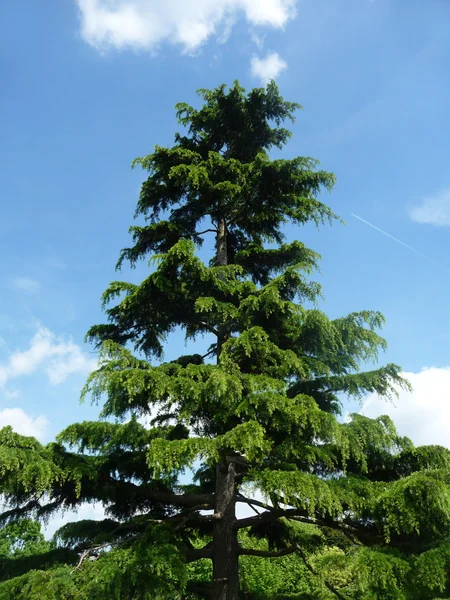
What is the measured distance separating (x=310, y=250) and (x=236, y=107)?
5348 millimetres

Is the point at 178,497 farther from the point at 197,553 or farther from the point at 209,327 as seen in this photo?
the point at 209,327

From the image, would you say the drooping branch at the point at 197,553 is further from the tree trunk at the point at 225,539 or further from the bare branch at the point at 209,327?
the bare branch at the point at 209,327

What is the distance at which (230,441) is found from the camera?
6.60m

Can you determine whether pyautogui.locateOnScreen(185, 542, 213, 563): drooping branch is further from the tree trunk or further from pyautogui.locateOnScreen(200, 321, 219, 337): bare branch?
pyautogui.locateOnScreen(200, 321, 219, 337): bare branch

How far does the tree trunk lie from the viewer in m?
7.95

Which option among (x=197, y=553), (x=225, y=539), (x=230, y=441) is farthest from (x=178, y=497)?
(x=230, y=441)

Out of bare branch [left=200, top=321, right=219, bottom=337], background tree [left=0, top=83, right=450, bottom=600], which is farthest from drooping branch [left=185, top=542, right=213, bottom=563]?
bare branch [left=200, top=321, right=219, bottom=337]

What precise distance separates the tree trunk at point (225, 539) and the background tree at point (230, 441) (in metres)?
0.02

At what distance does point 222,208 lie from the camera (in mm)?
12297

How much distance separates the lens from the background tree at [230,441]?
21.2 ft

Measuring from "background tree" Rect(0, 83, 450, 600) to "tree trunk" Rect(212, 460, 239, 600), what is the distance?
0.02 metres

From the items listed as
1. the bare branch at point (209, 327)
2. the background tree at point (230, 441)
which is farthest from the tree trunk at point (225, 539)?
the bare branch at point (209, 327)

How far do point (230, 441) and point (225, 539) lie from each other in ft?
9.87

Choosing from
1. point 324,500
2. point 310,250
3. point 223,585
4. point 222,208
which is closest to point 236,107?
point 222,208
